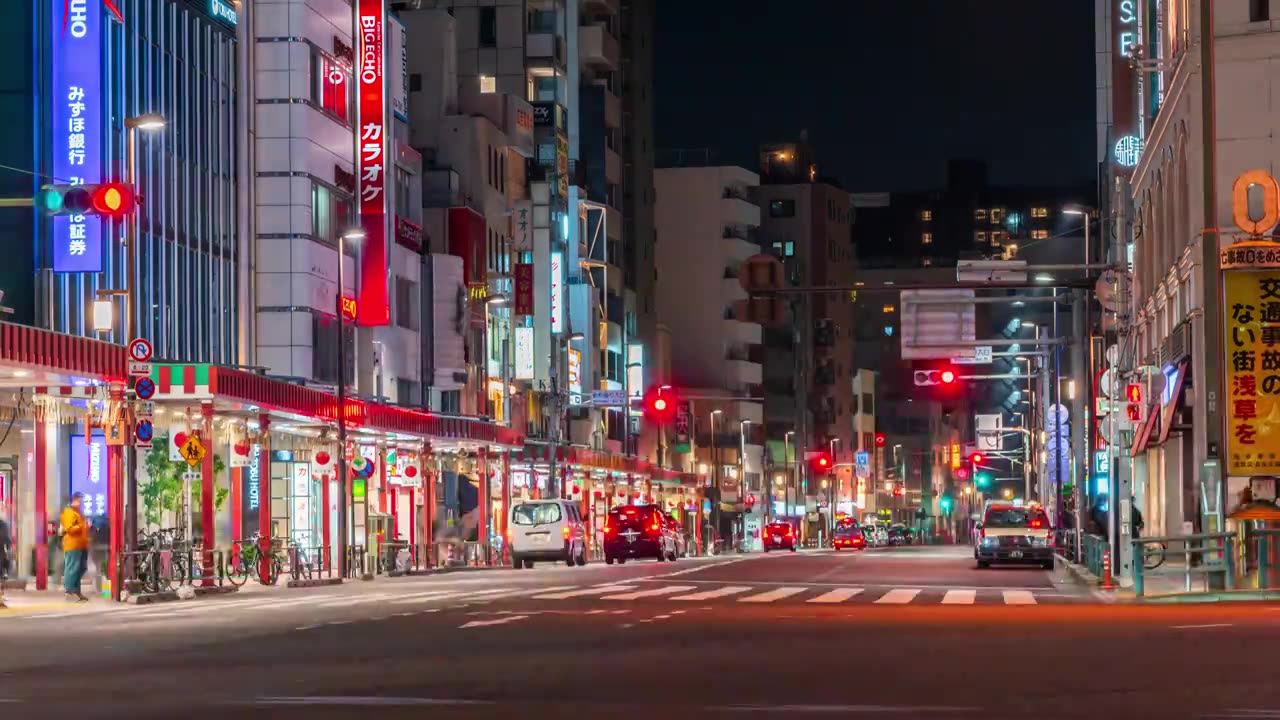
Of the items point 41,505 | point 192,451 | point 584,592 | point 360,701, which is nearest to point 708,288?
point 41,505

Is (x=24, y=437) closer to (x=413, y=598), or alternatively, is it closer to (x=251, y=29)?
(x=413, y=598)

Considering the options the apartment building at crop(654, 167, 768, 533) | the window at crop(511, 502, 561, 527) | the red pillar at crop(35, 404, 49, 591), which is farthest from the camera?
the apartment building at crop(654, 167, 768, 533)

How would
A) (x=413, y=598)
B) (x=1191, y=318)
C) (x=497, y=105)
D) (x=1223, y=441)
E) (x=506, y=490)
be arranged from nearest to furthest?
(x=413, y=598)
(x=1223, y=441)
(x=1191, y=318)
(x=506, y=490)
(x=497, y=105)

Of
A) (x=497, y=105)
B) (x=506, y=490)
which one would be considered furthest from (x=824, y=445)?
(x=506, y=490)

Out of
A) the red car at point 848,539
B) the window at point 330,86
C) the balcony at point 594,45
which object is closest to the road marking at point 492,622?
the window at point 330,86

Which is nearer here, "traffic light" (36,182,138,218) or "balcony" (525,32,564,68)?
"traffic light" (36,182,138,218)

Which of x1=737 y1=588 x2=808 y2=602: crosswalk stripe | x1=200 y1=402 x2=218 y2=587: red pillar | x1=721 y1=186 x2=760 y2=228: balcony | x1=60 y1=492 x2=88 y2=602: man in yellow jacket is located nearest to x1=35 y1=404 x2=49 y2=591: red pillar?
x1=200 y1=402 x2=218 y2=587: red pillar

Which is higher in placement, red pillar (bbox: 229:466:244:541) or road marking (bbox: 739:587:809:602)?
red pillar (bbox: 229:466:244:541)

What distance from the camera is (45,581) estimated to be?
43812mm

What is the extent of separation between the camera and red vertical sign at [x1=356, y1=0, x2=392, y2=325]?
6981cm

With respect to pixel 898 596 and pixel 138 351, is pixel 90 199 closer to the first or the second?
pixel 138 351

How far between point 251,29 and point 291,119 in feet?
10.4

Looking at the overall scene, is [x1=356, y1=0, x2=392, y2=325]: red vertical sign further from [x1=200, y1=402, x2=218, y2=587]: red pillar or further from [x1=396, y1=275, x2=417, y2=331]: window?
[x1=200, y1=402, x2=218, y2=587]: red pillar

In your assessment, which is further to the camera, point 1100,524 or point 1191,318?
point 1100,524
